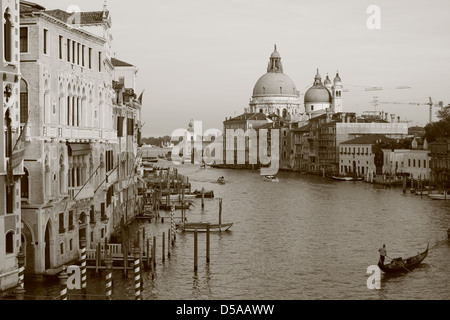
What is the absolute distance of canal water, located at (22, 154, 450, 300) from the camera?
775 cm

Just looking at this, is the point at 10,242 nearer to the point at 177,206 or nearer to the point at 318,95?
the point at 177,206

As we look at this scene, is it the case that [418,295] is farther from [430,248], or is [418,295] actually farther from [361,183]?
[361,183]

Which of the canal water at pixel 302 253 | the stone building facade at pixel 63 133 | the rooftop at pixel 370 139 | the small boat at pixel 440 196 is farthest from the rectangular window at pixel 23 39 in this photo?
the rooftop at pixel 370 139

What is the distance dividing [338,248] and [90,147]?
382 centimetres

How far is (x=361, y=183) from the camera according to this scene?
26797mm

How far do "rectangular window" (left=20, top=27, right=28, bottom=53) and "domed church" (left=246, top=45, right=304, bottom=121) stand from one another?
43.0 m

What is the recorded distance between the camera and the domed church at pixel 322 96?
44.9 m

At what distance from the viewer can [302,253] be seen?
1020 cm

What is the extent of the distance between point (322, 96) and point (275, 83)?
5200 millimetres

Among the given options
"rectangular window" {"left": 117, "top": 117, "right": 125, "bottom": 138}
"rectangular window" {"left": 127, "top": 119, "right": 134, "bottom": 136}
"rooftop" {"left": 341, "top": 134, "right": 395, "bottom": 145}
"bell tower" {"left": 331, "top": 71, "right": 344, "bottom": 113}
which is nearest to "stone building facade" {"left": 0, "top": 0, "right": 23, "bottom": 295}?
"rectangular window" {"left": 117, "top": 117, "right": 125, "bottom": 138}

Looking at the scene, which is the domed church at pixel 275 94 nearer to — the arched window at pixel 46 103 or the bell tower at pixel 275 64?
the bell tower at pixel 275 64

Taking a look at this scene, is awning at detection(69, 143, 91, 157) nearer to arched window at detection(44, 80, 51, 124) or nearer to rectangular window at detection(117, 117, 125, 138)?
arched window at detection(44, 80, 51, 124)

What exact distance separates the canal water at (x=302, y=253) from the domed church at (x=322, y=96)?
26.5 m
